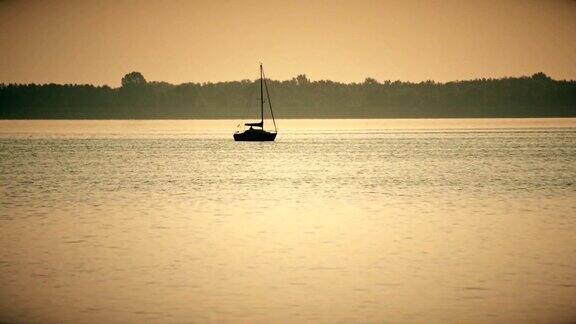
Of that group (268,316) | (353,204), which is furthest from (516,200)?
(268,316)

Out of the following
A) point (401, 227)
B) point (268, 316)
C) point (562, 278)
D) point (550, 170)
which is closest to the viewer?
point (268, 316)

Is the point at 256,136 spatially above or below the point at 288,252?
below

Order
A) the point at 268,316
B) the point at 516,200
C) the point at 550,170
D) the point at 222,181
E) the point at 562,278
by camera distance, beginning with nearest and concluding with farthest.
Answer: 1. the point at 268,316
2. the point at 562,278
3. the point at 516,200
4. the point at 222,181
5. the point at 550,170

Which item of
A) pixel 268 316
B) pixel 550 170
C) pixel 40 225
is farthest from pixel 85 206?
pixel 550 170

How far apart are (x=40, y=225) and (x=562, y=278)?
22.8m

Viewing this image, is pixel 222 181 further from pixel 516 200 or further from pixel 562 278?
pixel 562 278

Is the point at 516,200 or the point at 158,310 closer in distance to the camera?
the point at 158,310

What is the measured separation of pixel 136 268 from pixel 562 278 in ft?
43.3

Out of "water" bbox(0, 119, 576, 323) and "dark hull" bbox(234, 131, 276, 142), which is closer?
"water" bbox(0, 119, 576, 323)

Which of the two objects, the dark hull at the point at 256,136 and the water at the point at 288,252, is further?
the dark hull at the point at 256,136

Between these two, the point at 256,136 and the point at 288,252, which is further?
the point at 256,136

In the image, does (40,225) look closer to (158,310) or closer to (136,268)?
(136,268)

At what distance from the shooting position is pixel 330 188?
190 ft

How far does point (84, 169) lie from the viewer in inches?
3036
